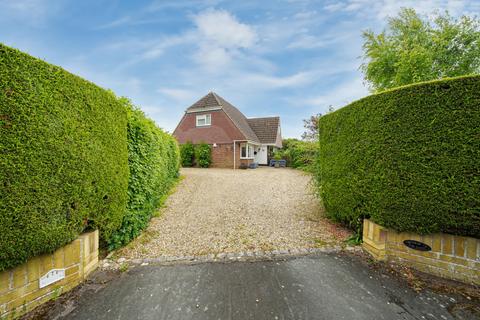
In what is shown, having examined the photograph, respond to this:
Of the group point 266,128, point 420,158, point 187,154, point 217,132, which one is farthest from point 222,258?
point 266,128

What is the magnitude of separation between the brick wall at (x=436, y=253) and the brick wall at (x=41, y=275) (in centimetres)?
462

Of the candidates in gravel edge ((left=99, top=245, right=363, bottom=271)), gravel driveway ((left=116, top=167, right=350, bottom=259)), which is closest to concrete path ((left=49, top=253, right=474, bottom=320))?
gravel edge ((left=99, top=245, right=363, bottom=271))

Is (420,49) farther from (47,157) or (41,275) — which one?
(41,275)

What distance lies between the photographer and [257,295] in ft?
7.88

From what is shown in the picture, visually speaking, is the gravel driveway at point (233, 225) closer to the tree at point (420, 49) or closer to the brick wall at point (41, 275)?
the brick wall at point (41, 275)

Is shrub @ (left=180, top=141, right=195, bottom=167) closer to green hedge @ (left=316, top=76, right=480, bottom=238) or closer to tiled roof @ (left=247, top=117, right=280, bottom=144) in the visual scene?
tiled roof @ (left=247, top=117, right=280, bottom=144)

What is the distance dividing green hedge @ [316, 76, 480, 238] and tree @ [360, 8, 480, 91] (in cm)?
901

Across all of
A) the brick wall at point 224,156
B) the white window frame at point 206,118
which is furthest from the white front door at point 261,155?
the white window frame at point 206,118

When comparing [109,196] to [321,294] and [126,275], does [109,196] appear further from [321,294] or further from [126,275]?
[321,294]

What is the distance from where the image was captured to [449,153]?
8.43ft

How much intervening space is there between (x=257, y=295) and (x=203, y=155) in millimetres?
15582

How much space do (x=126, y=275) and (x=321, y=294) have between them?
2842 mm

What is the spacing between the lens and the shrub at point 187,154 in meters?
17.6

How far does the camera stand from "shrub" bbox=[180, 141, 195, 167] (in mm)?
17638
